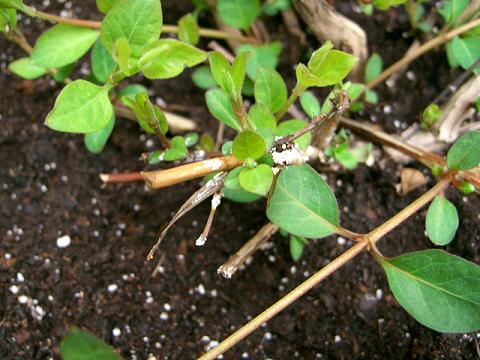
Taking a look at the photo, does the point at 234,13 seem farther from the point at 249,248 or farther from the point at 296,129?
the point at 249,248

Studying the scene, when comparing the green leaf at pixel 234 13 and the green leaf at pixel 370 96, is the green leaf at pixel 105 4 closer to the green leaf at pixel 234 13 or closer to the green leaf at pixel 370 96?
the green leaf at pixel 234 13

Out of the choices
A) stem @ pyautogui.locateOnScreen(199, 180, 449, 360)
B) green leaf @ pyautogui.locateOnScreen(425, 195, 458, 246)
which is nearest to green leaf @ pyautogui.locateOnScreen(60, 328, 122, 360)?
stem @ pyautogui.locateOnScreen(199, 180, 449, 360)

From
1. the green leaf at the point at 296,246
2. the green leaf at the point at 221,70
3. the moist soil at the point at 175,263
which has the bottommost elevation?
the moist soil at the point at 175,263

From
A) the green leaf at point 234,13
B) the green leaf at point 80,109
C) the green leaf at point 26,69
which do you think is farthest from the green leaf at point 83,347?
the green leaf at point 234,13

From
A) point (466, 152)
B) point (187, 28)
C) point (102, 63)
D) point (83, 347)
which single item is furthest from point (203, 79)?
point (83, 347)

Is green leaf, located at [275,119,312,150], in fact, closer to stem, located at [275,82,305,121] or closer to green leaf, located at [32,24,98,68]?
stem, located at [275,82,305,121]

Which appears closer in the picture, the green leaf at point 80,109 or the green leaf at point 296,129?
the green leaf at point 80,109

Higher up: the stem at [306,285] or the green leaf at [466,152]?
the green leaf at [466,152]
